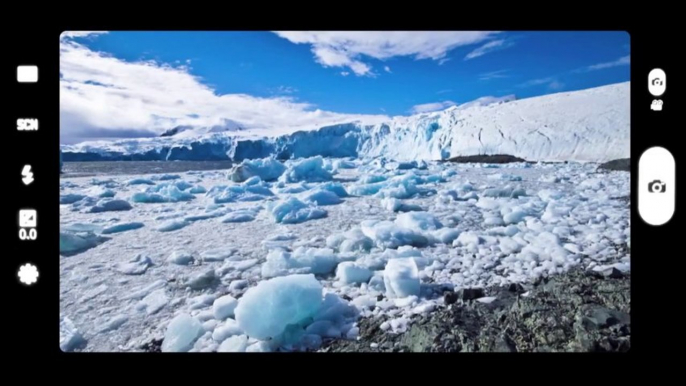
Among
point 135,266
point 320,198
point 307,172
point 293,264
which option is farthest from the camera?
point 307,172

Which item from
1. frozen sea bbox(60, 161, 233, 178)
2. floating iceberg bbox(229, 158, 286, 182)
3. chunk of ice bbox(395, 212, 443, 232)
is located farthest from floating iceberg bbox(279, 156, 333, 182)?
frozen sea bbox(60, 161, 233, 178)

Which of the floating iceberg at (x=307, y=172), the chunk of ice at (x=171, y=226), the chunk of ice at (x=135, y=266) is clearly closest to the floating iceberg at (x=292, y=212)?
the chunk of ice at (x=171, y=226)

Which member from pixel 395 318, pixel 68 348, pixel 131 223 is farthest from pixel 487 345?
pixel 131 223

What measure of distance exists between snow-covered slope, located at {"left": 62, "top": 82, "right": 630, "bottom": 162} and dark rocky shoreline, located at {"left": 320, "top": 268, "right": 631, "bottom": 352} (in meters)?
0.72
